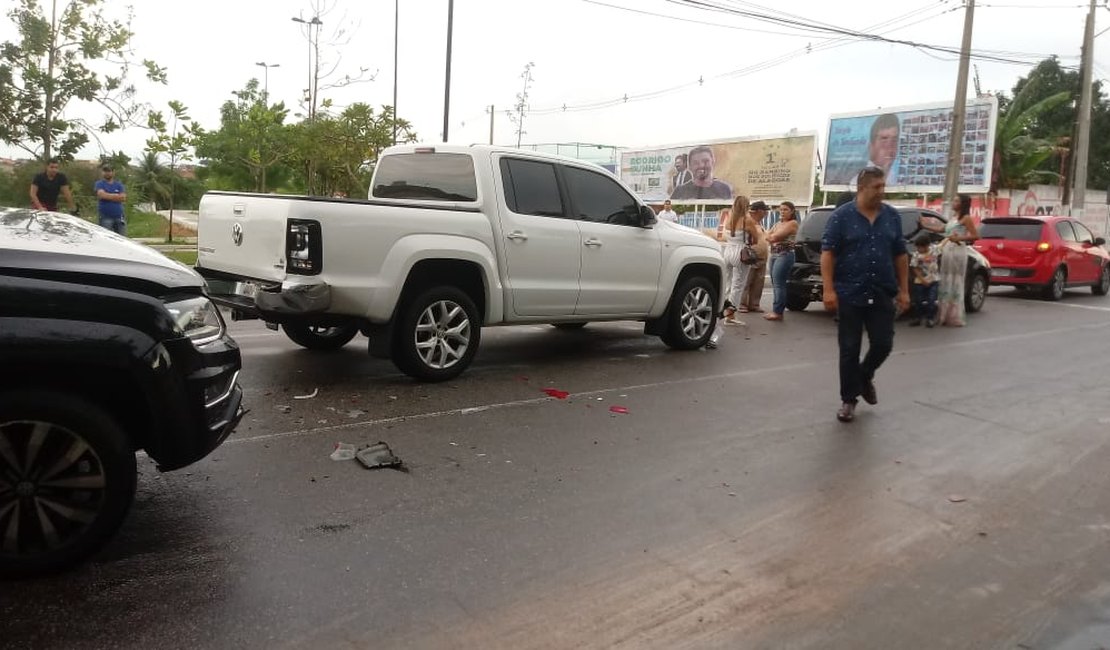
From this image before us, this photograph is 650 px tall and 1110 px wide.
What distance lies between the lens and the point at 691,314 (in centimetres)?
870

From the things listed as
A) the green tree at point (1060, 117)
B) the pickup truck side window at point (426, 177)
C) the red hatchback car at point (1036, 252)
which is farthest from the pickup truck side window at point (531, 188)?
the green tree at point (1060, 117)

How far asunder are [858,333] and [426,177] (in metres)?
3.84

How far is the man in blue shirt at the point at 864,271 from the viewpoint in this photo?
5719 millimetres

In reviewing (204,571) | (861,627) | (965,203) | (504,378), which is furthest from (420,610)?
(965,203)

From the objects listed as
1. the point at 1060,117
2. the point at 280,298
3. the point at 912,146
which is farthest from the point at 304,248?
the point at 1060,117

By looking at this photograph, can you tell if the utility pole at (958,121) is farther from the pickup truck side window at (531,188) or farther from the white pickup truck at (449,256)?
the pickup truck side window at (531,188)

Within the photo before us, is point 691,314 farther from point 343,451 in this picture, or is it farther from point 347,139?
point 347,139

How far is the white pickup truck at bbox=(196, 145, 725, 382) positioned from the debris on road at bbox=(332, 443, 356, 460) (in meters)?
1.22

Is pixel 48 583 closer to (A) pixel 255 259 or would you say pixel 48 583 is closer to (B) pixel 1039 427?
A: (A) pixel 255 259

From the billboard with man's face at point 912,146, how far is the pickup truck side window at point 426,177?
2082 cm

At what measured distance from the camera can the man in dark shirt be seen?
11.9 meters

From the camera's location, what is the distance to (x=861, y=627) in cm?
305

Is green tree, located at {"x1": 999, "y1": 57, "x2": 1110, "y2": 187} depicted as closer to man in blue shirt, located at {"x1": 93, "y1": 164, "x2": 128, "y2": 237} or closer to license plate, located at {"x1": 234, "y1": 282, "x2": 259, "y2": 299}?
man in blue shirt, located at {"x1": 93, "y1": 164, "x2": 128, "y2": 237}

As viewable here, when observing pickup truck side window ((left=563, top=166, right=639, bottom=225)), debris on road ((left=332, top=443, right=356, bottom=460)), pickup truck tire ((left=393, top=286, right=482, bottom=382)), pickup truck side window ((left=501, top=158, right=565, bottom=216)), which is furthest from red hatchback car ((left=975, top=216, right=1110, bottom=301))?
debris on road ((left=332, top=443, right=356, bottom=460))
